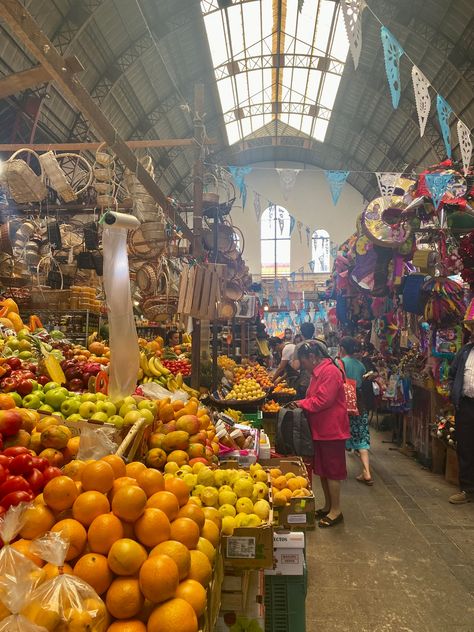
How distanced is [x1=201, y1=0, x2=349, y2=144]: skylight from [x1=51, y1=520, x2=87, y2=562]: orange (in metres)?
12.2

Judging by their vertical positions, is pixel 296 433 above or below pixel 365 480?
above

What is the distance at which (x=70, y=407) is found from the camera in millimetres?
2307

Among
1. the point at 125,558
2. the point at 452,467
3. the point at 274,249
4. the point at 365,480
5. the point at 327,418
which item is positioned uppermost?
the point at 274,249

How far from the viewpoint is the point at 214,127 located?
58.9 feet

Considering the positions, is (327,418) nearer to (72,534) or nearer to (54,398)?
(54,398)

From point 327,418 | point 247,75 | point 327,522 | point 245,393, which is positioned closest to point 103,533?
point 327,418

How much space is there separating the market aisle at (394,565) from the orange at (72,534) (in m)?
1.81

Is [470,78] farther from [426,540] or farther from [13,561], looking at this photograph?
[13,561]

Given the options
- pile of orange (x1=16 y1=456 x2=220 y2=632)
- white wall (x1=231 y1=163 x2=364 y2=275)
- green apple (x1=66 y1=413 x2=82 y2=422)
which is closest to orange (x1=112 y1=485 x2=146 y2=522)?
pile of orange (x1=16 y1=456 x2=220 y2=632)

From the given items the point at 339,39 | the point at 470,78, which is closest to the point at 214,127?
the point at 339,39

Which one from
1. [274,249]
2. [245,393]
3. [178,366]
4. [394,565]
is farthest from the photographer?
[274,249]

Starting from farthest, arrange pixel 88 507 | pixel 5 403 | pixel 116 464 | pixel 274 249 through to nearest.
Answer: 1. pixel 274 249
2. pixel 5 403
3. pixel 116 464
4. pixel 88 507

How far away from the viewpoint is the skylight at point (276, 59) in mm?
12711

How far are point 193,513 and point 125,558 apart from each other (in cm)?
36
